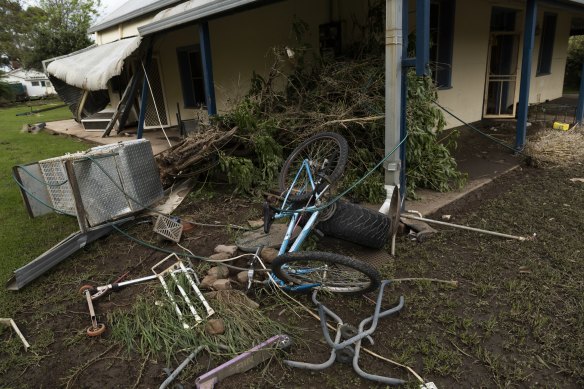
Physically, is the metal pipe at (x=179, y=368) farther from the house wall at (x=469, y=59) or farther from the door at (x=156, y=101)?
the door at (x=156, y=101)

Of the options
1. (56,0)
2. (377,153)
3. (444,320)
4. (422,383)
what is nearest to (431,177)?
(377,153)

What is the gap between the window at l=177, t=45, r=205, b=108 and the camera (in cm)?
1060

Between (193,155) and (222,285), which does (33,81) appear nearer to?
(193,155)

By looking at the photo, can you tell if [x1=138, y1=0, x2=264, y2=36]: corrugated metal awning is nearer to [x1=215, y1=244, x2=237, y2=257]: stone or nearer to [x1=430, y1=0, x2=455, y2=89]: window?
[x1=215, y1=244, x2=237, y2=257]: stone

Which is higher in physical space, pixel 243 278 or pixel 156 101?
pixel 156 101

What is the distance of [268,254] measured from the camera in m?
3.60

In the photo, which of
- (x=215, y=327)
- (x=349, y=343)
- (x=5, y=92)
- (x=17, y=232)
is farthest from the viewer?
(x=5, y=92)

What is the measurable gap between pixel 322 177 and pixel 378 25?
3.98 metres

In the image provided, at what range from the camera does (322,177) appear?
347 cm

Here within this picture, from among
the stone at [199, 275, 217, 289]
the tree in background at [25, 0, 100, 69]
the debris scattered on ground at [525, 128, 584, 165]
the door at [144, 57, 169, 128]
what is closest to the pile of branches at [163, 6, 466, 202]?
the debris scattered on ground at [525, 128, 584, 165]

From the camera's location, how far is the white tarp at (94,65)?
7738mm

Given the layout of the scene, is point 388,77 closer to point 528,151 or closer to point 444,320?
point 444,320

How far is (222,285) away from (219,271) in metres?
0.27

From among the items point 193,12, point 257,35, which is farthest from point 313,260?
point 257,35
